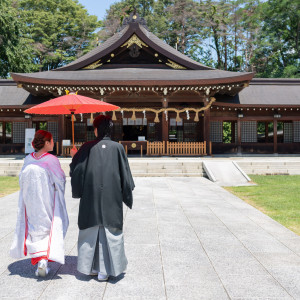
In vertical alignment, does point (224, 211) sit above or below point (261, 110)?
below

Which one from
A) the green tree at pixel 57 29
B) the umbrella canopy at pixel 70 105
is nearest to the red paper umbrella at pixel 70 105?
the umbrella canopy at pixel 70 105

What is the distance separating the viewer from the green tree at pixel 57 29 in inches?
1242

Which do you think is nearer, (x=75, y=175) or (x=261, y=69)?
(x=75, y=175)

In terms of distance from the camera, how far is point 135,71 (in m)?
16.3

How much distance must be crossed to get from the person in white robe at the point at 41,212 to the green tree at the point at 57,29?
101ft

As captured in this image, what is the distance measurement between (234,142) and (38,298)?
17.2m

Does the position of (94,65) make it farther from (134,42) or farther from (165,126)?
(165,126)

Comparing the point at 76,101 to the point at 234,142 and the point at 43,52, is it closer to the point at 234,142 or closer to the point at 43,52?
the point at 234,142

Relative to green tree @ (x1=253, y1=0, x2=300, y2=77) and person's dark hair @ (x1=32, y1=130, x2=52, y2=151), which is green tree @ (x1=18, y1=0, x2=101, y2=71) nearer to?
green tree @ (x1=253, y1=0, x2=300, y2=77)

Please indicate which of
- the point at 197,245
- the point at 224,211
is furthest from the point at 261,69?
the point at 197,245

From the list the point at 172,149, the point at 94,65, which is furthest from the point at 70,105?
the point at 94,65

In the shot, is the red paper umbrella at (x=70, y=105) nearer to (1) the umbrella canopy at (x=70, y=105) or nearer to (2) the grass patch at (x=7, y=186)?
(1) the umbrella canopy at (x=70, y=105)

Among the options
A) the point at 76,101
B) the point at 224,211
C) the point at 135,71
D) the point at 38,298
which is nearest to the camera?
the point at 38,298

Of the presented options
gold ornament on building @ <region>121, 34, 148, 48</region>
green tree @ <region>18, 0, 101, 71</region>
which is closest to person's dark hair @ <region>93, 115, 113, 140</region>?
gold ornament on building @ <region>121, 34, 148, 48</region>
